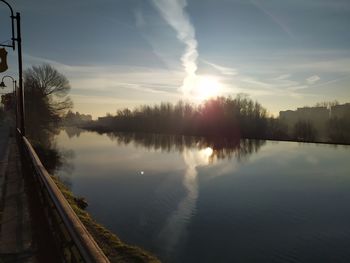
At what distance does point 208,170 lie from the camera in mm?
32062

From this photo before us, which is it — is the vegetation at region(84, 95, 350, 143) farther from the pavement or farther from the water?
the pavement

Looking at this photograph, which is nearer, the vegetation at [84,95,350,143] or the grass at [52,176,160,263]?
the grass at [52,176,160,263]

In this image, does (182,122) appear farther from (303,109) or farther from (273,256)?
(273,256)

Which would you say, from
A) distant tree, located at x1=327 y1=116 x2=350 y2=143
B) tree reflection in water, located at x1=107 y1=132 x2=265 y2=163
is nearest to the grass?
tree reflection in water, located at x1=107 y1=132 x2=265 y2=163

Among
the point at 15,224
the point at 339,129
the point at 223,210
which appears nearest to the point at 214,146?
the point at 339,129

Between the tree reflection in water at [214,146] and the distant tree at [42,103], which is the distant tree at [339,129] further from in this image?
the distant tree at [42,103]

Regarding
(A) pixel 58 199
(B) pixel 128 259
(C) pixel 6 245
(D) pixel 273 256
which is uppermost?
(A) pixel 58 199

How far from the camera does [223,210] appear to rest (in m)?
17.8

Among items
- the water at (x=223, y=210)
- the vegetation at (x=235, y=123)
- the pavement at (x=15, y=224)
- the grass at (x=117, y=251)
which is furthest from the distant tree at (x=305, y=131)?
the pavement at (x=15, y=224)

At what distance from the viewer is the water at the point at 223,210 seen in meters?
12.9

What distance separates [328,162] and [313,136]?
43634 millimetres

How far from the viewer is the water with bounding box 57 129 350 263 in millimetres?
12930

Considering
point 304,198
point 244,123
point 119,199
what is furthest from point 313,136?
point 119,199

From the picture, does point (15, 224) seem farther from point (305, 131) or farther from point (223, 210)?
point (305, 131)
